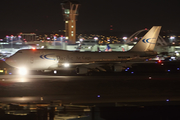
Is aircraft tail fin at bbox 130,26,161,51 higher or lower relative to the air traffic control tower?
lower

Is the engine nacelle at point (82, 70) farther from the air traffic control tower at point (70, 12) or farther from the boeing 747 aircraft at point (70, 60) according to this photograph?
the air traffic control tower at point (70, 12)

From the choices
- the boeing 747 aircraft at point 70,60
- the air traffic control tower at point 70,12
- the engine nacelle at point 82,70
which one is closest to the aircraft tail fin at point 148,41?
the boeing 747 aircraft at point 70,60

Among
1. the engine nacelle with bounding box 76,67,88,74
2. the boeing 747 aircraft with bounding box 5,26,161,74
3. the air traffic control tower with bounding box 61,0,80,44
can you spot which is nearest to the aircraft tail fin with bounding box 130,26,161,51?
the boeing 747 aircraft with bounding box 5,26,161,74

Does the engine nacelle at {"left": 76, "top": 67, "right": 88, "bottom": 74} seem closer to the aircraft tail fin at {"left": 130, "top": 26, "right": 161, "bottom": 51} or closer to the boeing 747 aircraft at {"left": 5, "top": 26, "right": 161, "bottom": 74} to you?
the boeing 747 aircraft at {"left": 5, "top": 26, "right": 161, "bottom": 74}

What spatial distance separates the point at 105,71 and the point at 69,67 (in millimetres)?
4659

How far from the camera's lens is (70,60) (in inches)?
1153

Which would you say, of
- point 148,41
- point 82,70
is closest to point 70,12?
point 148,41

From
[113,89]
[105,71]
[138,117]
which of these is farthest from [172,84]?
[138,117]

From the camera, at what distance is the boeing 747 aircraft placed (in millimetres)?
27734

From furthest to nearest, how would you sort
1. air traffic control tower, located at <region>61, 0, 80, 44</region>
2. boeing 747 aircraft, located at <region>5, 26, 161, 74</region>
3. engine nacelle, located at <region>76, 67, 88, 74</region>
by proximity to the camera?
1. air traffic control tower, located at <region>61, 0, 80, 44</region>
2. boeing 747 aircraft, located at <region>5, 26, 161, 74</region>
3. engine nacelle, located at <region>76, 67, 88, 74</region>

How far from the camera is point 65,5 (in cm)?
10006

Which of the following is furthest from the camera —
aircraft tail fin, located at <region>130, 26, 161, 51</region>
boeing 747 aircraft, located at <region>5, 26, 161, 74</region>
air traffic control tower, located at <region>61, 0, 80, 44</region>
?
air traffic control tower, located at <region>61, 0, 80, 44</region>

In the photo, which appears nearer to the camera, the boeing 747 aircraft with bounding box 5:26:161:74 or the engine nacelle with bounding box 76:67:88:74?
the engine nacelle with bounding box 76:67:88:74

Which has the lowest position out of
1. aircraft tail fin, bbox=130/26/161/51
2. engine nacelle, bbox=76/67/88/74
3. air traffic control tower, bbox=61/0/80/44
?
engine nacelle, bbox=76/67/88/74
